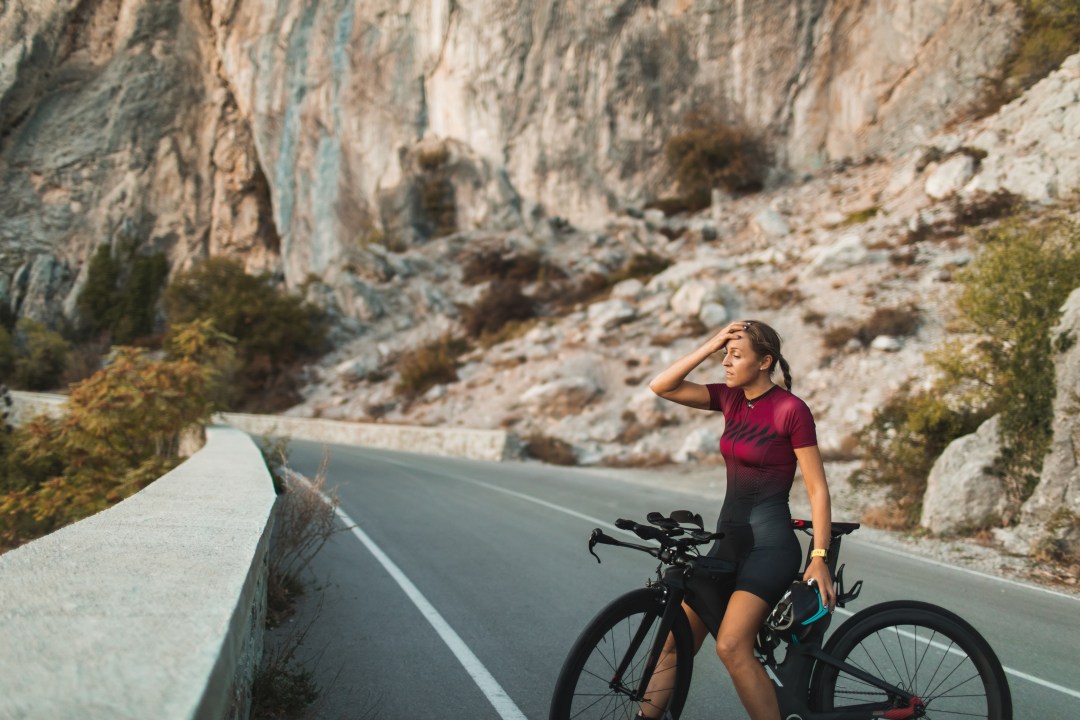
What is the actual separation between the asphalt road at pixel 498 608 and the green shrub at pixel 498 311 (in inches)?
1062

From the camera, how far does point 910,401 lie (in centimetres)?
1384

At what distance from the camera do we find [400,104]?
5088cm

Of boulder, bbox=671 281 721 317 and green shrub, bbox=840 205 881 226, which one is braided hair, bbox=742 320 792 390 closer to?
boulder, bbox=671 281 721 317

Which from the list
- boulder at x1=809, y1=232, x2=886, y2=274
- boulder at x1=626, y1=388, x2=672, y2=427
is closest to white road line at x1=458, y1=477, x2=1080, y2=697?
boulder at x1=626, y1=388, x2=672, y2=427

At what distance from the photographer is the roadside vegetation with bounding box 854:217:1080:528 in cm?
1055

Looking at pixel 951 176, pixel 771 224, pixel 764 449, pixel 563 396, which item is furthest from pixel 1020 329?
pixel 771 224

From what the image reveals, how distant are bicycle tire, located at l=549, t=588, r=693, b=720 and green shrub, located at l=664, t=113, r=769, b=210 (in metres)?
43.1

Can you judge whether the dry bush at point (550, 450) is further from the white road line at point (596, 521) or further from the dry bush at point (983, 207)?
the dry bush at point (983, 207)

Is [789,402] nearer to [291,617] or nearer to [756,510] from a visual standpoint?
[756,510]

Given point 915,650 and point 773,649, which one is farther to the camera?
point 915,650

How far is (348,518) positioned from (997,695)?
28.3 ft

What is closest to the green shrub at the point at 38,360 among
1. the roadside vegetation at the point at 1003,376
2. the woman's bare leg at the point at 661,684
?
the roadside vegetation at the point at 1003,376

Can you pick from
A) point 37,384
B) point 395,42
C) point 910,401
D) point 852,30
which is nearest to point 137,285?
point 37,384

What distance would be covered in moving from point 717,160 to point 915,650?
43.5 metres
